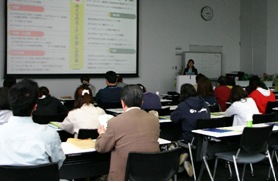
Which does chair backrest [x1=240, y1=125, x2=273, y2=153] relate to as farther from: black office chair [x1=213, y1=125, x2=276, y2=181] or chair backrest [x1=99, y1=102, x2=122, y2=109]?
chair backrest [x1=99, y1=102, x2=122, y2=109]

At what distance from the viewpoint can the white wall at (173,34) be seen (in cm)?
873

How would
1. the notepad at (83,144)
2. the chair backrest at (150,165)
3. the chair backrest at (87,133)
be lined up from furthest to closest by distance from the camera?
the chair backrest at (87,133), the notepad at (83,144), the chair backrest at (150,165)

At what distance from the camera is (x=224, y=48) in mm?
9906

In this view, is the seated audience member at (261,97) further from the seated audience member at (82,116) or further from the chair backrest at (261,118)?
the seated audience member at (82,116)

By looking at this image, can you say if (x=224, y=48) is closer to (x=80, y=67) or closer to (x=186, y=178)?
(x=80, y=67)

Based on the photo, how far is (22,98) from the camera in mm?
1656

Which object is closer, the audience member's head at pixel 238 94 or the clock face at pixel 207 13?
the audience member's head at pixel 238 94

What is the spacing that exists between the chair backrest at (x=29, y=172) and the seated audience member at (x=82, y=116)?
4.92 feet

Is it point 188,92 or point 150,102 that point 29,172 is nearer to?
point 188,92

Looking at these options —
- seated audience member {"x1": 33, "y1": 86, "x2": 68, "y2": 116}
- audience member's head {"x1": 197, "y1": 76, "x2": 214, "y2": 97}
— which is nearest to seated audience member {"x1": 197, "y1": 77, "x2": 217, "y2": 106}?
audience member's head {"x1": 197, "y1": 76, "x2": 214, "y2": 97}

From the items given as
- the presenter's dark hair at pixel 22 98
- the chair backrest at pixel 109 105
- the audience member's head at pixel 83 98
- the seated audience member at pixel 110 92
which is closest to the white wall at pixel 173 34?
the seated audience member at pixel 110 92

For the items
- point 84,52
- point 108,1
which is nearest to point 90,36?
point 84,52

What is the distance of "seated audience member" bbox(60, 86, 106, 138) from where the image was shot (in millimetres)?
3162

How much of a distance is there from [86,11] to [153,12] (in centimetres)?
206
